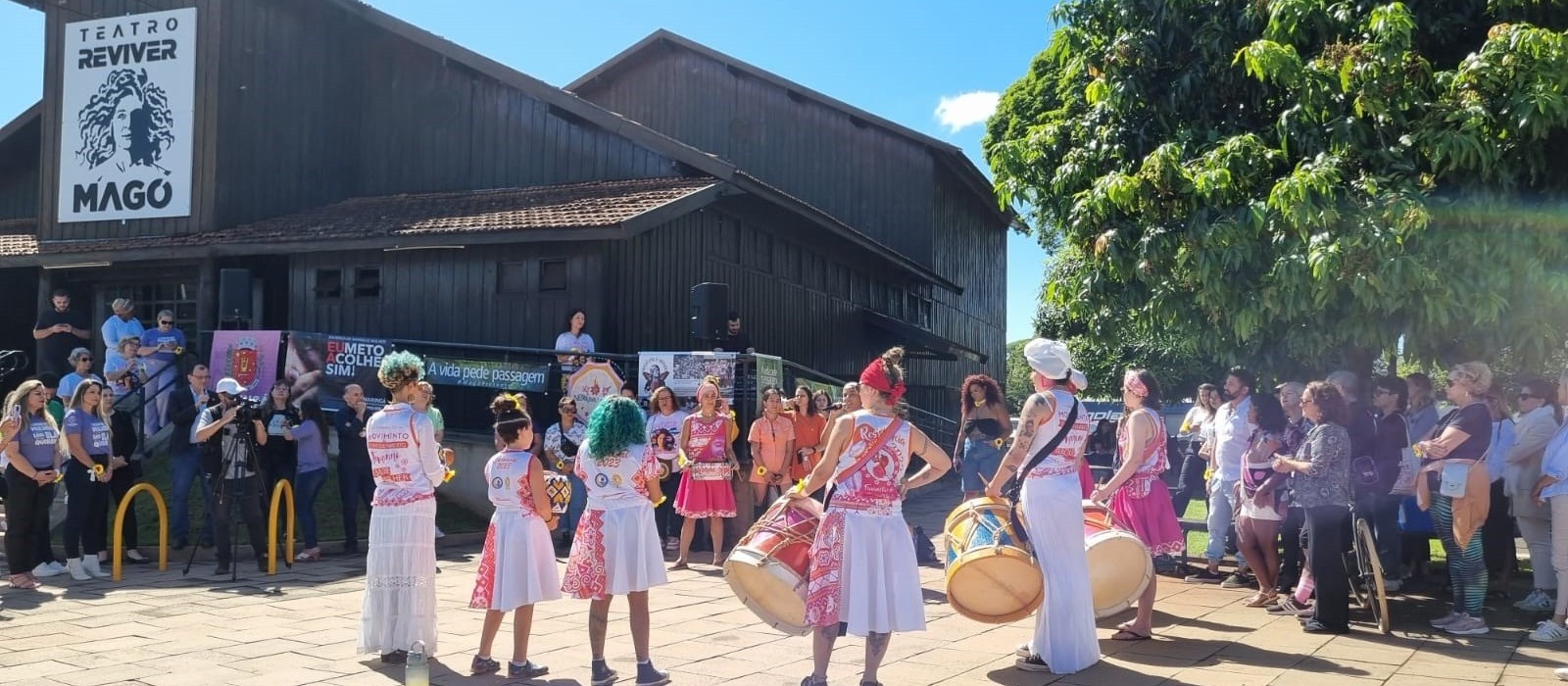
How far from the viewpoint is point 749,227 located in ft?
64.6

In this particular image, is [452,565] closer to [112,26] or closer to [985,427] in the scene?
[985,427]

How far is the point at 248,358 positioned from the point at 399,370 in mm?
8958

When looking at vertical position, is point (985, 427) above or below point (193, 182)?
below

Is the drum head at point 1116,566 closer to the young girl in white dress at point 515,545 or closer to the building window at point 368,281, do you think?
the young girl in white dress at point 515,545

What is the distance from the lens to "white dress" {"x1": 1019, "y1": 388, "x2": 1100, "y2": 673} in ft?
21.3

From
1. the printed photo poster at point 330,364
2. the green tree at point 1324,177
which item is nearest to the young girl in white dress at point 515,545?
the green tree at point 1324,177

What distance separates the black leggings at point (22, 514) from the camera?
31.2ft

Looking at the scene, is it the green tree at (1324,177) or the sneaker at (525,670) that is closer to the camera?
the sneaker at (525,670)

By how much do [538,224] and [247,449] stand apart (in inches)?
219

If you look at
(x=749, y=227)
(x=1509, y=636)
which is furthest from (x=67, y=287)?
(x=1509, y=636)

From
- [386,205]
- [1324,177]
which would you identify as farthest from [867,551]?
[386,205]

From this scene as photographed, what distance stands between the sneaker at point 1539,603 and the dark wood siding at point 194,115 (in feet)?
57.8

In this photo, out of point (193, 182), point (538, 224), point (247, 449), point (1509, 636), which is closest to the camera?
point (1509, 636)

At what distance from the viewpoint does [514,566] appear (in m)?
6.36
